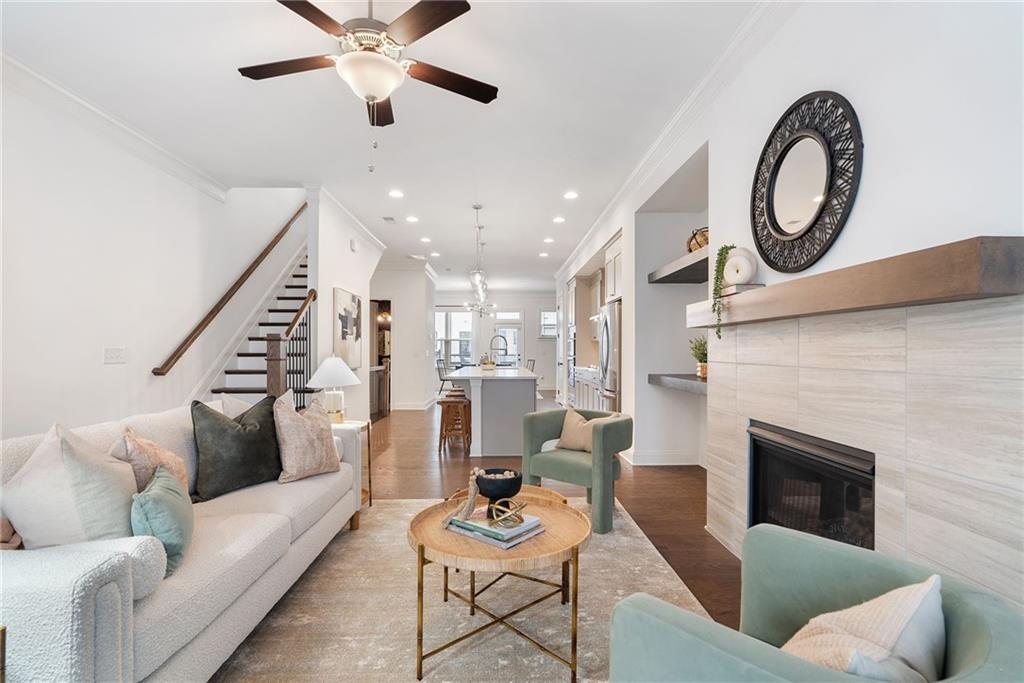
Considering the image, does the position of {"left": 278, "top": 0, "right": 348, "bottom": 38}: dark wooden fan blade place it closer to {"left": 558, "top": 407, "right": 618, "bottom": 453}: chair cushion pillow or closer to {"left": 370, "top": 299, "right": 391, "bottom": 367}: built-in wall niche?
{"left": 558, "top": 407, "right": 618, "bottom": 453}: chair cushion pillow

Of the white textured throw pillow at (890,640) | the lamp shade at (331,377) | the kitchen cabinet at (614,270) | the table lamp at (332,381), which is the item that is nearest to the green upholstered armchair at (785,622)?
the white textured throw pillow at (890,640)

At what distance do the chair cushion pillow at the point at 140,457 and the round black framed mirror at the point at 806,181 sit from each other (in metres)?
2.81

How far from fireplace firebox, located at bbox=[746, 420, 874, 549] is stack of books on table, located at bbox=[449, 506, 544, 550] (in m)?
1.24

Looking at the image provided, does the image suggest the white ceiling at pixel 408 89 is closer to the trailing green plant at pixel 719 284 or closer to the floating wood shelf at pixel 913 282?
the trailing green plant at pixel 719 284

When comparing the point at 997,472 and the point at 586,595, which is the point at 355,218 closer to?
the point at 586,595

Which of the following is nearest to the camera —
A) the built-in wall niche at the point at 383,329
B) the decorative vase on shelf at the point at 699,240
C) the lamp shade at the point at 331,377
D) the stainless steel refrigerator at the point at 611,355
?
the decorative vase on shelf at the point at 699,240

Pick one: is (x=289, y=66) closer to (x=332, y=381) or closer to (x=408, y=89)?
(x=408, y=89)

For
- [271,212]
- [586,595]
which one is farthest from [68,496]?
[271,212]

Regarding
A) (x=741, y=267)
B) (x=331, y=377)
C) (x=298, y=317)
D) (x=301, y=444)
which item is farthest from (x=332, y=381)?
(x=741, y=267)

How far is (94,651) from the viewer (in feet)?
3.81

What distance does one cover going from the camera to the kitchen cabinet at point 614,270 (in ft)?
18.4

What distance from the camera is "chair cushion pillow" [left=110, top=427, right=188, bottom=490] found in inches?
71.3

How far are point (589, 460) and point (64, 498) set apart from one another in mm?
2614

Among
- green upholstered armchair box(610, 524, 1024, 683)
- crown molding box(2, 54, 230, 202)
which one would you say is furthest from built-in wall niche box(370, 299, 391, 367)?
green upholstered armchair box(610, 524, 1024, 683)
